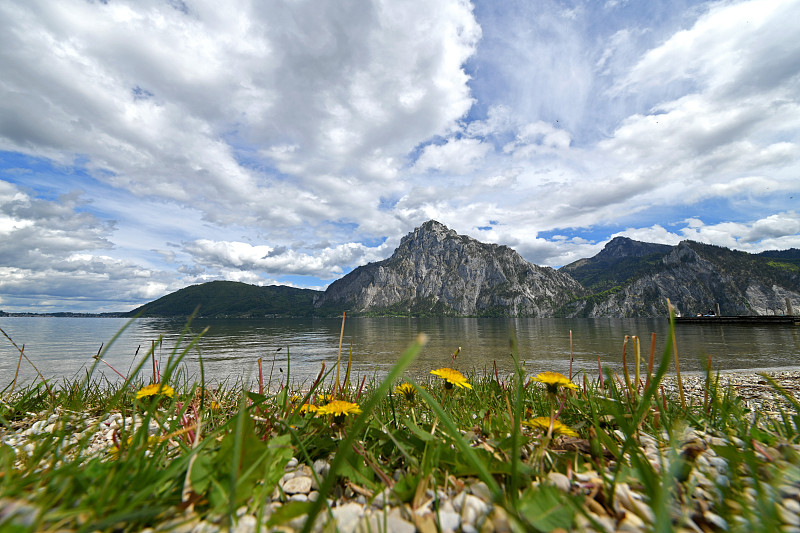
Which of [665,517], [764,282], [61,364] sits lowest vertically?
[61,364]

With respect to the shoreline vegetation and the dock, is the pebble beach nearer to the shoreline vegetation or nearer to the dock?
the shoreline vegetation

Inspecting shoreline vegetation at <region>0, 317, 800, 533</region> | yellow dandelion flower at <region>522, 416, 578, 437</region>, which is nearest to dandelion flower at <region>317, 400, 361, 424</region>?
shoreline vegetation at <region>0, 317, 800, 533</region>

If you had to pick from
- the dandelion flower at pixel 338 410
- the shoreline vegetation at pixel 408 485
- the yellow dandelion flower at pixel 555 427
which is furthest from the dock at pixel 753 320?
the dandelion flower at pixel 338 410

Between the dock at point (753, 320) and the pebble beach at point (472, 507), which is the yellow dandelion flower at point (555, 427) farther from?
the dock at point (753, 320)

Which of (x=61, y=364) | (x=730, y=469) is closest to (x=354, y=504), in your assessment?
(x=730, y=469)

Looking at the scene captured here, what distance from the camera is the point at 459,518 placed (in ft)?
4.18

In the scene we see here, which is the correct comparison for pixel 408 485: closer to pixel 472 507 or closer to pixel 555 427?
pixel 472 507

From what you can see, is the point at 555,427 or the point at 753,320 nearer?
the point at 555,427

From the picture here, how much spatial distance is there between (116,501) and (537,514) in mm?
1488

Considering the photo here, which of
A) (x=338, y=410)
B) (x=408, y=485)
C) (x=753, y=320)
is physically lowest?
(x=753, y=320)

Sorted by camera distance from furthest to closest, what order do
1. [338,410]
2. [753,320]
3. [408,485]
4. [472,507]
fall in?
1. [753,320]
2. [338,410]
3. [408,485]
4. [472,507]

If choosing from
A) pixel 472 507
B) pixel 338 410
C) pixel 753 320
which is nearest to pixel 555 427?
pixel 472 507

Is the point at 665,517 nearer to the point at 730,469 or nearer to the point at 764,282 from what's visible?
the point at 730,469

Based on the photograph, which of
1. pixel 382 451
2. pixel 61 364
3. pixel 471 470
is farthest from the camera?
pixel 61 364
